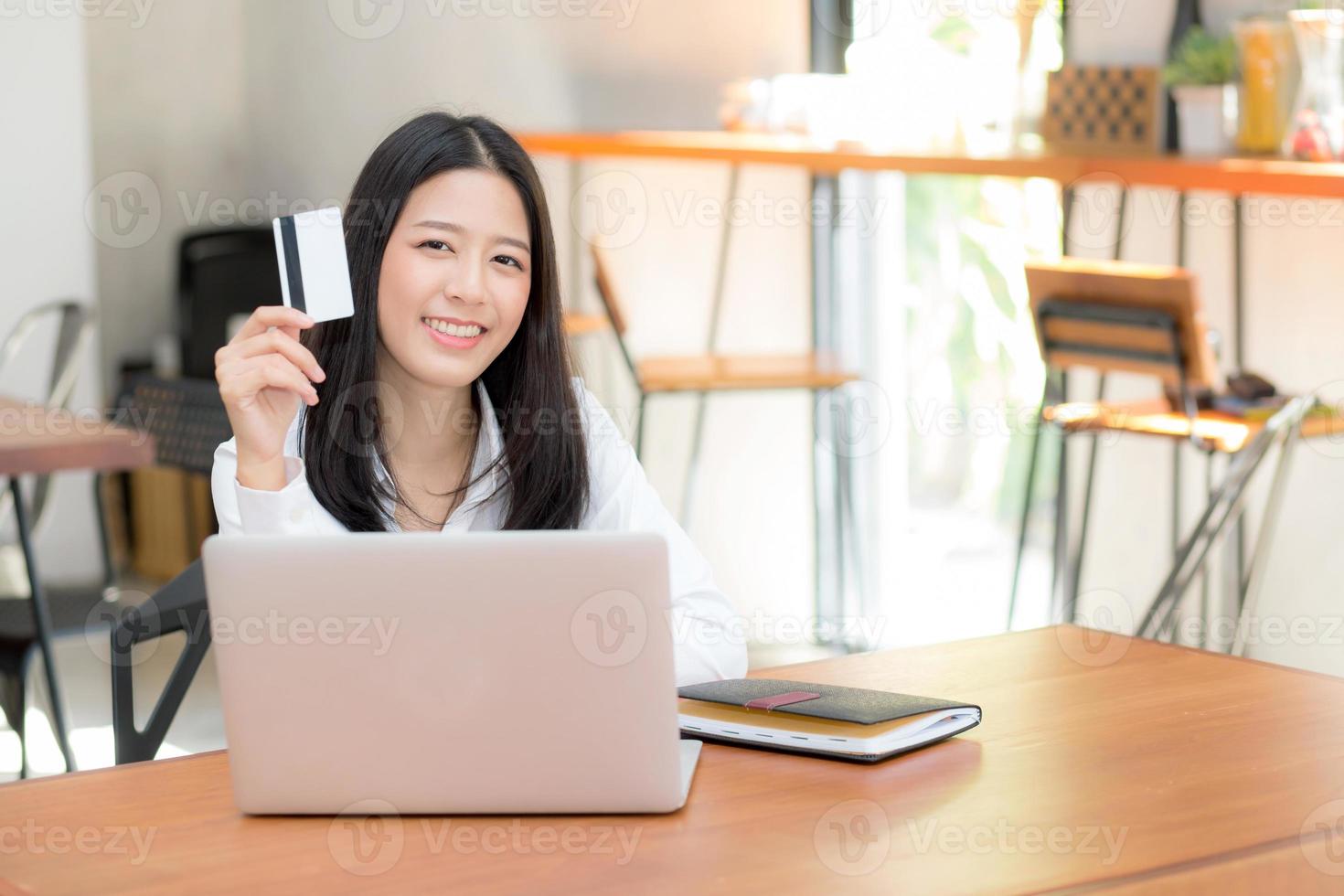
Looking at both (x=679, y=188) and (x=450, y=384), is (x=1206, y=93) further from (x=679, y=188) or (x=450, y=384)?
(x=450, y=384)

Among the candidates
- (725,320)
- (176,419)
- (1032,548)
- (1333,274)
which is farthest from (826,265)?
(176,419)

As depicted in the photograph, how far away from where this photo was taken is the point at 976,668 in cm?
162

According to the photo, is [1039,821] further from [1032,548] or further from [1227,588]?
[1032,548]

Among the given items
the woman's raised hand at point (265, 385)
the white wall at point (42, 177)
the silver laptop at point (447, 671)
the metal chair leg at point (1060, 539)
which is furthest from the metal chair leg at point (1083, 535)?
the white wall at point (42, 177)

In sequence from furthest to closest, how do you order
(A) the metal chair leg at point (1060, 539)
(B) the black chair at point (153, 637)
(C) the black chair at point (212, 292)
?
(C) the black chair at point (212, 292) < (A) the metal chair leg at point (1060, 539) < (B) the black chair at point (153, 637)

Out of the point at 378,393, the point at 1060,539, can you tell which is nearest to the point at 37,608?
the point at 378,393

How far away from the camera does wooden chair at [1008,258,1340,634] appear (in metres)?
2.79

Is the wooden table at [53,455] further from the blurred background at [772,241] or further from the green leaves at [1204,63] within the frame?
the green leaves at [1204,63]

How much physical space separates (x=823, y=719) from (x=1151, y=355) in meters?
1.69

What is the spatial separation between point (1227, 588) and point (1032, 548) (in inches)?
37.4

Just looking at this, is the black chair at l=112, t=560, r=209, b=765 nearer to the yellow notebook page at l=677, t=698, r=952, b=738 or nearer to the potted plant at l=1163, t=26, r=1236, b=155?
the yellow notebook page at l=677, t=698, r=952, b=738

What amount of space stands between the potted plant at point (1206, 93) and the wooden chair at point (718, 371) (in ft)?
2.97

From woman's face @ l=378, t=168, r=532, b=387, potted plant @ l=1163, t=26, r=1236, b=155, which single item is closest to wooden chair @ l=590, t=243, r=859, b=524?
potted plant @ l=1163, t=26, r=1236, b=155

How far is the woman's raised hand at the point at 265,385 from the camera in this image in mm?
1503
